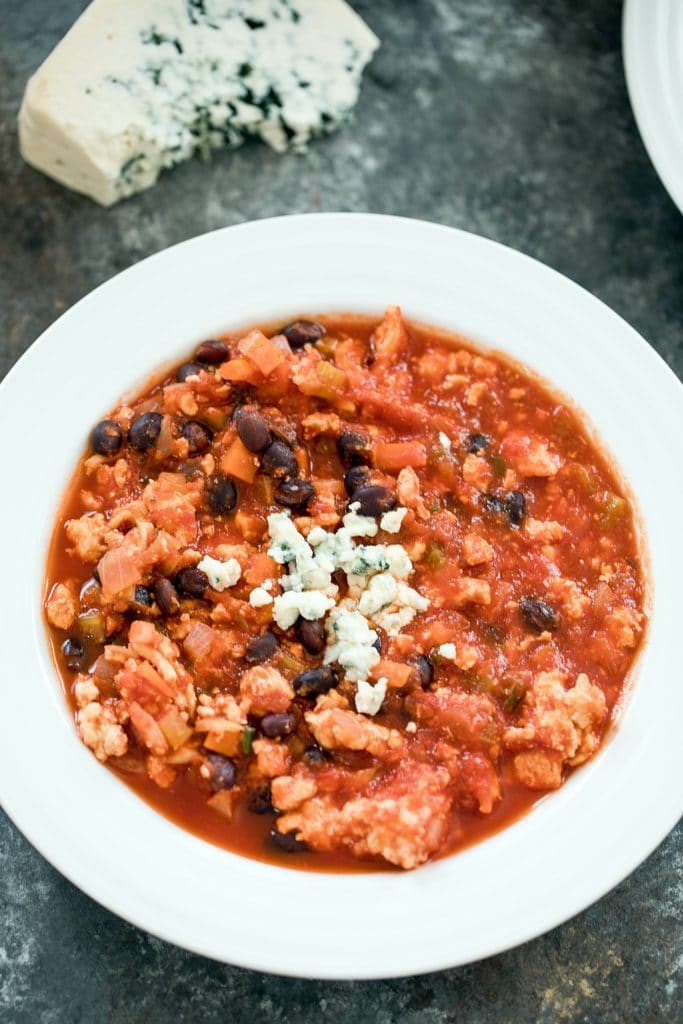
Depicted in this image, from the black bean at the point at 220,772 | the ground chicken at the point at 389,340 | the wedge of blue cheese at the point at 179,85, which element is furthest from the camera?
the wedge of blue cheese at the point at 179,85

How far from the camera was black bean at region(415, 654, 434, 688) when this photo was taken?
447 cm

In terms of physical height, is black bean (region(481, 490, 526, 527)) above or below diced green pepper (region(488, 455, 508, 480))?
below

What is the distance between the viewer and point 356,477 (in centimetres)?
470

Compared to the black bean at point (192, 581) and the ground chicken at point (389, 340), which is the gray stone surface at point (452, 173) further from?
the black bean at point (192, 581)

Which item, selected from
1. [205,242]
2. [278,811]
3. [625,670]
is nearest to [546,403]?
[625,670]

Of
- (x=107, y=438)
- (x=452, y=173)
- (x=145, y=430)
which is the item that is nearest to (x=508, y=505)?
(x=145, y=430)

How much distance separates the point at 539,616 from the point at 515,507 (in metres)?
0.49

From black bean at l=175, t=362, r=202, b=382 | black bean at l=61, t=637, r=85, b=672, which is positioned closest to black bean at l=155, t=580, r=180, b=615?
black bean at l=61, t=637, r=85, b=672

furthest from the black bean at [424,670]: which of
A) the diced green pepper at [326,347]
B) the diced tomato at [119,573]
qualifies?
the diced green pepper at [326,347]

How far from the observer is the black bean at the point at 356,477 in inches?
185

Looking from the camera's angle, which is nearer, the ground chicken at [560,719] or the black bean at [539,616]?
the ground chicken at [560,719]

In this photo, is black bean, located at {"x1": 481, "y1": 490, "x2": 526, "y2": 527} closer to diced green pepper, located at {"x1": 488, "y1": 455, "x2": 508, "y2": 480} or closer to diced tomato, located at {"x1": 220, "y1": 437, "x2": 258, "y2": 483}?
diced green pepper, located at {"x1": 488, "y1": 455, "x2": 508, "y2": 480}

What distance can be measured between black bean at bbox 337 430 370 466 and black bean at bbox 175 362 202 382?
695mm

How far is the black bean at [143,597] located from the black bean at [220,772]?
2.21 feet
